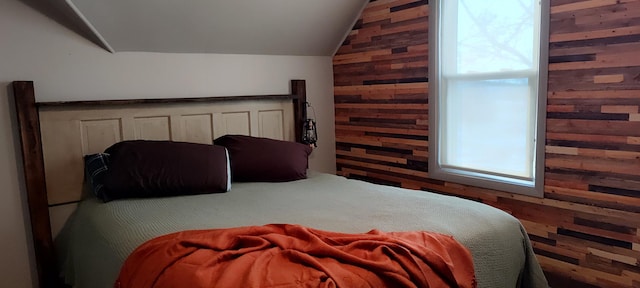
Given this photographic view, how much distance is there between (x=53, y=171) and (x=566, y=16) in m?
2.91

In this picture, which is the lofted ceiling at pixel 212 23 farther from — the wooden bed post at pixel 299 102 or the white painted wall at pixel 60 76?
the wooden bed post at pixel 299 102

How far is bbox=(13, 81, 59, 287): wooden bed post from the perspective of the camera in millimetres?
2436

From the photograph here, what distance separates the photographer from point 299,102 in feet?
11.8

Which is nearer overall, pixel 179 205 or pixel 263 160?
pixel 179 205

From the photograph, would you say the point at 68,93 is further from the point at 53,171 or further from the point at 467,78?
the point at 467,78

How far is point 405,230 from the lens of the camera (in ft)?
6.08

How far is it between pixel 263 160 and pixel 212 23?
943 mm

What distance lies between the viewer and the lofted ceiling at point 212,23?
255 centimetres

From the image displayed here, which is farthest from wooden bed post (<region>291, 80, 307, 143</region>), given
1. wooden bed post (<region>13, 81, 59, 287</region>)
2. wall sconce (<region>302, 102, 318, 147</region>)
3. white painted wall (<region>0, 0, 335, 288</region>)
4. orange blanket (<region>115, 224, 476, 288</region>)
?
orange blanket (<region>115, 224, 476, 288</region>)

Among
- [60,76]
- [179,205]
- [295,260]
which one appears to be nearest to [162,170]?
[179,205]

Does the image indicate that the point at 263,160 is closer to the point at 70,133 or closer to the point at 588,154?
the point at 70,133

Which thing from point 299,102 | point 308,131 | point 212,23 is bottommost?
point 308,131

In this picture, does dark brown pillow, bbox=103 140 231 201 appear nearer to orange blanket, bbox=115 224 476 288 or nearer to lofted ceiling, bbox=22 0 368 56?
lofted ceiling, bbox=22 0 368 56

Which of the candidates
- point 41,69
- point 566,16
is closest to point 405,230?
point 566,16
